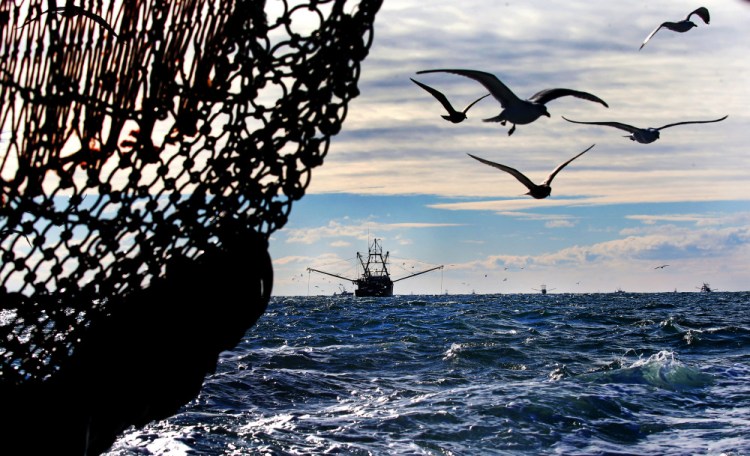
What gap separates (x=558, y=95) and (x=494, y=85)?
0.73 m

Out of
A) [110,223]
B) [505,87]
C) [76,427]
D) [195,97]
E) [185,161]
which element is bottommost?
[76,427]

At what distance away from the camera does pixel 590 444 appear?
1123cm

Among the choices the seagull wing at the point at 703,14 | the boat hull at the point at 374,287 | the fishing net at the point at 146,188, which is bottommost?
the boat hull at the point at 374,287

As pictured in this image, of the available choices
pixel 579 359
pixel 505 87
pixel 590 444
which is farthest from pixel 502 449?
pixel 579 359

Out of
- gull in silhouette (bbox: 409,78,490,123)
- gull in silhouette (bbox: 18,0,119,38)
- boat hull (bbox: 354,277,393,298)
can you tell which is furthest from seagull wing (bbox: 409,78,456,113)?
boat hull (bbox: 354,277,393,298)

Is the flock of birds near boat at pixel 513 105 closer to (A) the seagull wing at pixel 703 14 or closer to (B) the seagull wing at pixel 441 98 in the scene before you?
(B) the seagull wing at pixel 441 98

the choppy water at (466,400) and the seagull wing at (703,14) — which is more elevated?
the seagull wing at (703,14)

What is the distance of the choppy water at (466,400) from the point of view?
11094mm

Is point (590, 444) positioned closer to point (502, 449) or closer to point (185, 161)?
point (502, 449)

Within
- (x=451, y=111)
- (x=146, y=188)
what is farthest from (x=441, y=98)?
(x=146, y=188)

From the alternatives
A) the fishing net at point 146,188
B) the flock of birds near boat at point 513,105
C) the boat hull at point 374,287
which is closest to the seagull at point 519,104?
the flock of birds near boat at point 513,105

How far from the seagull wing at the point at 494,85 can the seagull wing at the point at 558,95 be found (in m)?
0.23

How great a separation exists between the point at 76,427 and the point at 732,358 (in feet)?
59.6

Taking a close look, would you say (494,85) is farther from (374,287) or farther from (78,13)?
(374,287)
